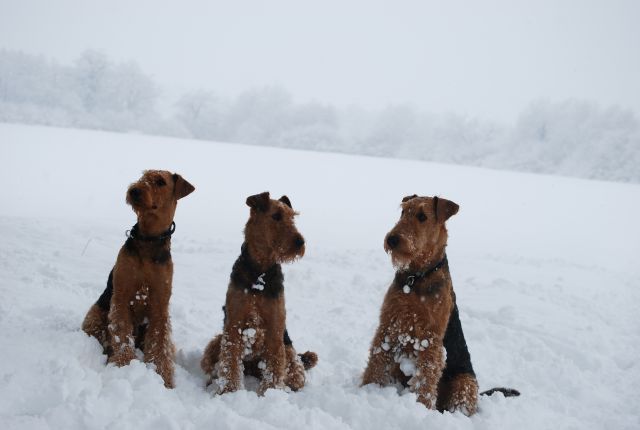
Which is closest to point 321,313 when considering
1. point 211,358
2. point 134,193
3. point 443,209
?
point 211,358

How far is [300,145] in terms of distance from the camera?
6581 cm

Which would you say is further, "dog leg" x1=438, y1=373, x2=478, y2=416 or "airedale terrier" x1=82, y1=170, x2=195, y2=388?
"dog leg" x1=438, y1=373, x2=478, y2=416

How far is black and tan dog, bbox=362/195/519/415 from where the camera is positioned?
13.2 ft

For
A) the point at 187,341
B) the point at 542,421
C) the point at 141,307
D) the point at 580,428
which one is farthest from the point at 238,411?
the point at 580,428

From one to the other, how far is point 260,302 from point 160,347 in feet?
3.25

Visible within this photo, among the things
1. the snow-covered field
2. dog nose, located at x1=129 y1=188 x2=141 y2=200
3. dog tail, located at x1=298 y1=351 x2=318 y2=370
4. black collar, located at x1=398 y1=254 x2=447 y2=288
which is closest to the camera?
the snow-covered field

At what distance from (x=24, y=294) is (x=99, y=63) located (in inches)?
2407

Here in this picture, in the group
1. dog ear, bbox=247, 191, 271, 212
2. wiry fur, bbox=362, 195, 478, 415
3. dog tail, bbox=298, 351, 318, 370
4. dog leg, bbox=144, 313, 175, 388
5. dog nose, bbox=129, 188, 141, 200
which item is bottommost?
dog tail, bbox=298, 351, 318, 370

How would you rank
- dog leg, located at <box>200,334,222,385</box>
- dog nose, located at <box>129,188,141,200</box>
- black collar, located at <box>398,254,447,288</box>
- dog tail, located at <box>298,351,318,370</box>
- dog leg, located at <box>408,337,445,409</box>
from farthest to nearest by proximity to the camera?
dog tail, located at <box>298,351,318,370</box> → dog leg, located at <box>200,334,222,385</box> → black collar, located at <box>398,254,447,288</box> → dog leg, located at <box>408,337,445,409</box> → dog nose, located at <box>129,188,141,200</box>

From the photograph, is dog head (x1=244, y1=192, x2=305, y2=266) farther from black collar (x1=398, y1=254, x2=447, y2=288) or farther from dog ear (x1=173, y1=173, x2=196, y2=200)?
black collar (x1=398, y1=254, x2=447, y2=288)

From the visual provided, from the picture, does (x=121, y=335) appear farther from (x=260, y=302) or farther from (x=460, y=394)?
(x=460, y=394)

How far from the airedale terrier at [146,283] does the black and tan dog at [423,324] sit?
1.91 meters

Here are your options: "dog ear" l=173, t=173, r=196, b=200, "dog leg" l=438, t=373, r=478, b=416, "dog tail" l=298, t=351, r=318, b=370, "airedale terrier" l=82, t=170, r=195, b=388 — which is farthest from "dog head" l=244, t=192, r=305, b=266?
"dog leg" l=438, t=373, r=478, b=416

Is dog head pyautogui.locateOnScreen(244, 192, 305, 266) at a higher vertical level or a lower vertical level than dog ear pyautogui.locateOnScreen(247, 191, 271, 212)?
lower
